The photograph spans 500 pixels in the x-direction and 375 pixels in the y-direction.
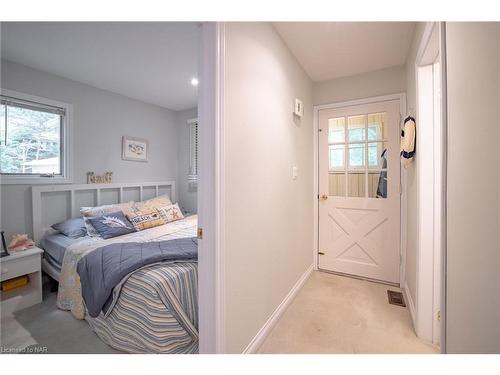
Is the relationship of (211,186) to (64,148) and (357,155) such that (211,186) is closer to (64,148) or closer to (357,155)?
(357,155)

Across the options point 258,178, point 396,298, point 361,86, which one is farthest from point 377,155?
point 258,178

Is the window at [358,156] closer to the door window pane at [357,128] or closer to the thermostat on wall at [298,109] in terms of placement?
the door window pane at [357,128]

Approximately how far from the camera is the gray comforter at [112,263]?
5.03ft

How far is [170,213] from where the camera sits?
3.13 m

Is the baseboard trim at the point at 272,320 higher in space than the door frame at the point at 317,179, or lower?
lower

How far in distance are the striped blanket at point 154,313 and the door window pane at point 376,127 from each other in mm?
2351

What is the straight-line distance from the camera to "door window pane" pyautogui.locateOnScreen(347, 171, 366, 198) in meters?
2.63

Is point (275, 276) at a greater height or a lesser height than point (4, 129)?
lesser

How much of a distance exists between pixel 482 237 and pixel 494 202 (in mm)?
135

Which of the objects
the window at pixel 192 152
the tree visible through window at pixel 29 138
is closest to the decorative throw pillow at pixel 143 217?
the tree visible through window at pixel 29 138

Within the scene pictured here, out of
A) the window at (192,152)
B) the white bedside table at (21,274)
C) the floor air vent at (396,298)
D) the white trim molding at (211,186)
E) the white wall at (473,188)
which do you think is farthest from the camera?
the window at (192,152)
